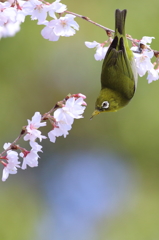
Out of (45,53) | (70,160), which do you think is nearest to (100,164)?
(70,160)

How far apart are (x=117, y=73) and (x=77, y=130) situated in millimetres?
4826

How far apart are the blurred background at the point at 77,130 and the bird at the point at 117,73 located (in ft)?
13.9

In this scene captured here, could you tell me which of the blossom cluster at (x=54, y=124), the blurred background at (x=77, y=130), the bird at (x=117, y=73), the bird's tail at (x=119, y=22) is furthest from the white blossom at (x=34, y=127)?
the blurred background at (x=77, y=130)

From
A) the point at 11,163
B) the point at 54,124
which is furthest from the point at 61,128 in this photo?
the point at 11,163

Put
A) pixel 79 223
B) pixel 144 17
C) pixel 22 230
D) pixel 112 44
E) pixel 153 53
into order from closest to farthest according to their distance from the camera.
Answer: pixel 153 53 → pixel 112 44 → pixel 22 230 → pixel 144 17 → pixel 79 223

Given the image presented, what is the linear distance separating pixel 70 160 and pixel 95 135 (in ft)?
2.78

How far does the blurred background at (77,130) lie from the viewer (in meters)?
6.62

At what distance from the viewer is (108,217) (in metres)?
7.37

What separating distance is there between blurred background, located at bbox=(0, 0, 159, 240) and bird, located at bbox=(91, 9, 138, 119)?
4233mm

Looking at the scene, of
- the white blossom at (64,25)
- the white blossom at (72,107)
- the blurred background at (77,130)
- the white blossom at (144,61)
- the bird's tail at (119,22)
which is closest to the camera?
the white blossom at (72,107)

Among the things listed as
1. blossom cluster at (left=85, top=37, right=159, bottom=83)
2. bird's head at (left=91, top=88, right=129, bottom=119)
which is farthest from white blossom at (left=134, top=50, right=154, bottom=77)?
bird's head at (left=91, top=88, right=129, bottom=119)

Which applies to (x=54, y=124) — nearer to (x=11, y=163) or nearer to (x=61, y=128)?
(x=61, y=128)

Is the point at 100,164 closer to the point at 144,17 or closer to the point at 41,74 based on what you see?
the point at 41,74

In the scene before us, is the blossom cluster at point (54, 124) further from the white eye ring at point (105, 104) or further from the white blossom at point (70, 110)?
the white eye ring at point (105, 104)
